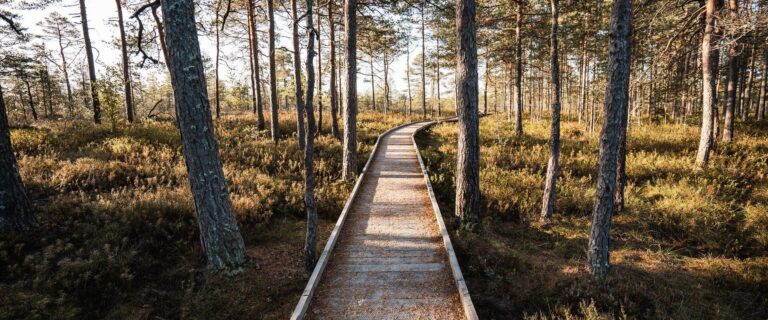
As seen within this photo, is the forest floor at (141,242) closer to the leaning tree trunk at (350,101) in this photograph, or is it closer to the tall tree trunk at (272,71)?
the leaning tree trunk at (350,101)

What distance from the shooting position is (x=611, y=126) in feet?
18.3

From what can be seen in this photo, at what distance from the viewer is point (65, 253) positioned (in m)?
5.96

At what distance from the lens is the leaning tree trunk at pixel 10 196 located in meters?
6.30

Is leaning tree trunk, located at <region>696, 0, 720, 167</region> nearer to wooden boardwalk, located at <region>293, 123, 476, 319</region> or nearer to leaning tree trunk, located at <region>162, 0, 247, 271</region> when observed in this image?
wooden boardwalk, located at <region>293, 123, 476, 319</region>

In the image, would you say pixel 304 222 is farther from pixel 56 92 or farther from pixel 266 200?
pixel 56 92

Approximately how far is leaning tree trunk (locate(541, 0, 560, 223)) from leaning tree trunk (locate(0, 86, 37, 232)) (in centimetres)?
1170

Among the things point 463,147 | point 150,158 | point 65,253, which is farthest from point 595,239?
point 150,158

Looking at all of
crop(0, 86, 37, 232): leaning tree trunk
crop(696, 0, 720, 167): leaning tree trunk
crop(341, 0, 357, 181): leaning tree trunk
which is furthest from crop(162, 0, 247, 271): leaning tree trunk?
crop(696, 0, 720, 167): leaning tree trunk

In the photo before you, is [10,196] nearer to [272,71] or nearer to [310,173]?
[310,173]

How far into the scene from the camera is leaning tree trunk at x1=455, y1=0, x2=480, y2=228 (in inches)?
286

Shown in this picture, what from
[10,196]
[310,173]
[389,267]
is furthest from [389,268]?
[10,196]

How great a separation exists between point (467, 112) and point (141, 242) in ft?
24.8

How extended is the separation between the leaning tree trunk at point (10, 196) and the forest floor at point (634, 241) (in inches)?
349

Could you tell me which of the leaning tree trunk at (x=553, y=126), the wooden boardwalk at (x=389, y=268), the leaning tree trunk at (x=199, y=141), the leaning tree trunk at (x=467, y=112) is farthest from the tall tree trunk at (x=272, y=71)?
the leaning tree trunk at (x=553, y=126)
